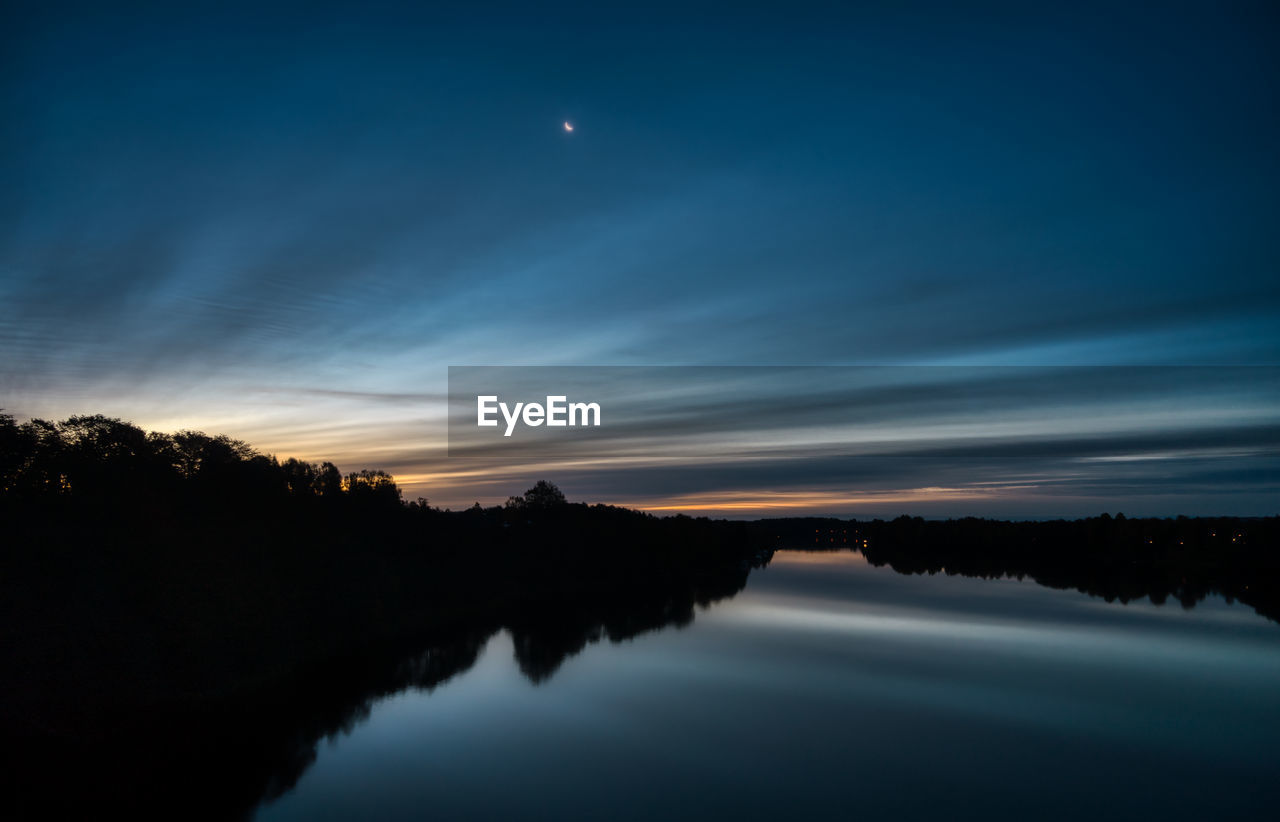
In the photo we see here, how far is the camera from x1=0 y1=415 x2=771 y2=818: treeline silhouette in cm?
2258

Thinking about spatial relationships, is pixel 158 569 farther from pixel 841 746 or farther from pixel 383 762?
pixel 841 746

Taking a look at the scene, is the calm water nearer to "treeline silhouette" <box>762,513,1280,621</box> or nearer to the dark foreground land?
the dark foreground land

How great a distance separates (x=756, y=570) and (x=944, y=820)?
101655 mm

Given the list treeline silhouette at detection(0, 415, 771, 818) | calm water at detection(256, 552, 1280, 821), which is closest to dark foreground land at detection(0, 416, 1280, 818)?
treeline silhouette at detection(0, 415, 771, 818)

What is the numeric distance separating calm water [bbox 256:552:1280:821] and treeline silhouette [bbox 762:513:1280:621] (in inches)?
1401

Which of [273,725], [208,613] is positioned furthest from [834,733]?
[208,613]

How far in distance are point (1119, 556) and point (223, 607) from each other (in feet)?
468

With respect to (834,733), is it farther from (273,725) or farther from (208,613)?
(208,613)

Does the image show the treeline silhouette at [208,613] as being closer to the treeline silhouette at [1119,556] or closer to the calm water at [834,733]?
the calm water at [834,733]

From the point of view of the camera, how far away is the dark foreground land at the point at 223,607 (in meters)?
22.6

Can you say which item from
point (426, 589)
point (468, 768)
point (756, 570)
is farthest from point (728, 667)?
point (756, 570)

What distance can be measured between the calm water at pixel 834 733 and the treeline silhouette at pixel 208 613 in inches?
133

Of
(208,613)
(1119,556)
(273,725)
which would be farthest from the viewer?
(1119,556)

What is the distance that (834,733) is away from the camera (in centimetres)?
2670
